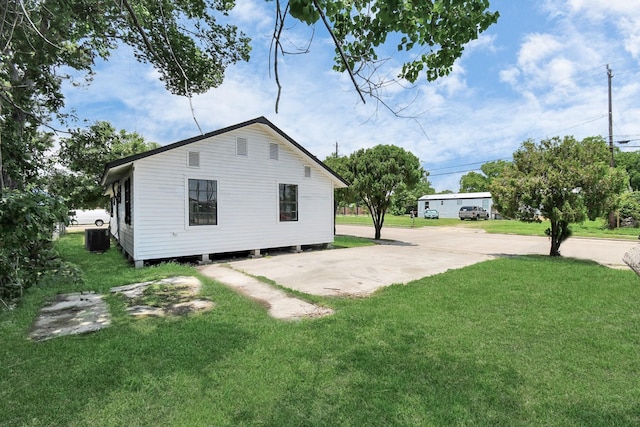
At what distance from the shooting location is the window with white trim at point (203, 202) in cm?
977

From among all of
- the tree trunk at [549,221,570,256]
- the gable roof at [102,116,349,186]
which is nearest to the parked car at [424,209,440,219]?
the tree trunk at [549,221,570,256]

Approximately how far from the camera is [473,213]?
38.9 m

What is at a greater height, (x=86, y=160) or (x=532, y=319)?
(x=86, y=160)

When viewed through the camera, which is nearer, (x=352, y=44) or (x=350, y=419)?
(x=350, y=419)

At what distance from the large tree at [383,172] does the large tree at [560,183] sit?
5087 mm

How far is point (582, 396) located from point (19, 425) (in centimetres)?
435

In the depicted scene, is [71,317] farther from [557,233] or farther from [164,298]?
[557,233]

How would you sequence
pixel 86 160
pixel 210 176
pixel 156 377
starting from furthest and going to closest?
1. pixel 86 160
2. pixel 210 176
3. pixel 156 377

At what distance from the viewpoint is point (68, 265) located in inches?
166

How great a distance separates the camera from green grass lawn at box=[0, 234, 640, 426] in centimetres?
248

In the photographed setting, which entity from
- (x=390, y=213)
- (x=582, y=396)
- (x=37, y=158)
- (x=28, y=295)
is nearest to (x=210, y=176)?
(x=37, y=158)

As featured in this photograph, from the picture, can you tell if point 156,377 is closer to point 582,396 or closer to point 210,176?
point 582,396

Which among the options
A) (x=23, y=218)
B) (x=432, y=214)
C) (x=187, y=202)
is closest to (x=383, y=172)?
(x=187, y=202)

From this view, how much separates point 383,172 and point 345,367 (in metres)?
13.2
